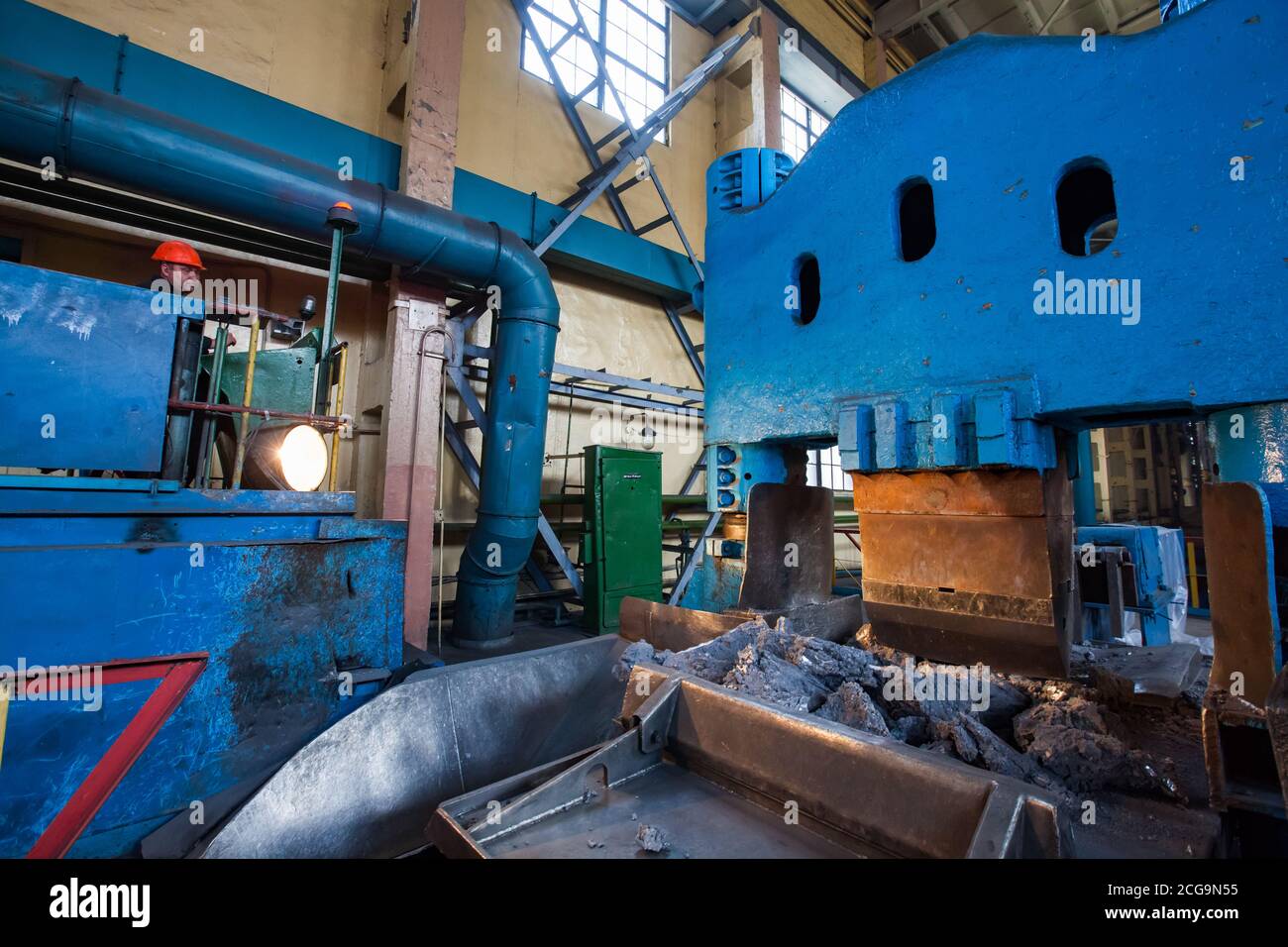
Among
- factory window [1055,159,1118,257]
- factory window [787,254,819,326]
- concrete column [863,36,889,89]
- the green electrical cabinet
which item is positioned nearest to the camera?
factory window [1055,159,1118,257]

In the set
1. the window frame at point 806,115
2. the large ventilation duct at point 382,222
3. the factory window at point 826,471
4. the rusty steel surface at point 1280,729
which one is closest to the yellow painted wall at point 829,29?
the window frame at point 806,115

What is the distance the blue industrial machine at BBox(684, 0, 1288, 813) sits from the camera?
90 centimetres

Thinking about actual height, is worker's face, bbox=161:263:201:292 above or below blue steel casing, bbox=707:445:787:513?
above

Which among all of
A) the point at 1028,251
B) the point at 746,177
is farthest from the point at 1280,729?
the point at 746,177

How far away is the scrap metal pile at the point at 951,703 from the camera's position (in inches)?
35.1

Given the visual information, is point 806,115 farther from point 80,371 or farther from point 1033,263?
point 80,371

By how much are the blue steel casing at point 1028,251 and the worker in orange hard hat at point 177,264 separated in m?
2.00

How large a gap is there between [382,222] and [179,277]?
1339 millimetres

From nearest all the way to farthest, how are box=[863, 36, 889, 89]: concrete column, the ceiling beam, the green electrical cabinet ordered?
the green electrical cabinet < the ceiling beam < box=[863, 36, 889, 89]: concrete column

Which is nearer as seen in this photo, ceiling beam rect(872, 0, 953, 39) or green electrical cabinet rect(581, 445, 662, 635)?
green electrical cabinet rect(581, 445, 662, 635)

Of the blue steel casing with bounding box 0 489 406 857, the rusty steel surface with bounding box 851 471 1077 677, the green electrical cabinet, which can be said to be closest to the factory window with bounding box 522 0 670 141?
the green electrical cabinet

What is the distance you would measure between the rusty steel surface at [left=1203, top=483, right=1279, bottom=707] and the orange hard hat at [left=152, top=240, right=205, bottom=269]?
110 inches

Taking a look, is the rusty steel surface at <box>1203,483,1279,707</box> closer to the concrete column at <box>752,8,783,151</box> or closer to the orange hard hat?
the orange hard hat

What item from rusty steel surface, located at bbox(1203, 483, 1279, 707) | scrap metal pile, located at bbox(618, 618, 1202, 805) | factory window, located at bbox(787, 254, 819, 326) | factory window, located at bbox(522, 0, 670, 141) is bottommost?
scrap metal pile, located at bbox(618, 618, 1202, 805)
